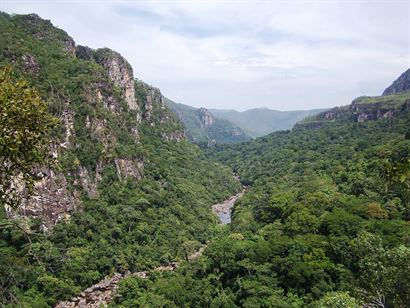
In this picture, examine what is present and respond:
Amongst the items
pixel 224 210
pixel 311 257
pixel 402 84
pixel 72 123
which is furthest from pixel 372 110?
pixel 311 257

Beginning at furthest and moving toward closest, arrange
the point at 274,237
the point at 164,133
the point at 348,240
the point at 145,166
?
1. the point at 164,133
2. the point at 145,166
3. the point at 274,237
4. the point at 348,240

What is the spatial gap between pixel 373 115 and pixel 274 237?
105 metres

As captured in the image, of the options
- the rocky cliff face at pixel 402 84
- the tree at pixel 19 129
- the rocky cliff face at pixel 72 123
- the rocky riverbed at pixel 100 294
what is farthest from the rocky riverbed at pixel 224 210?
the rocky cliff face at pixel 402 84

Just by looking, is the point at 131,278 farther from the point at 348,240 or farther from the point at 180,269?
the point at 348,240

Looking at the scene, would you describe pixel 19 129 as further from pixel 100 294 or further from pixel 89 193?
pixel 89 193

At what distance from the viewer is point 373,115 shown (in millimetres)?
137375

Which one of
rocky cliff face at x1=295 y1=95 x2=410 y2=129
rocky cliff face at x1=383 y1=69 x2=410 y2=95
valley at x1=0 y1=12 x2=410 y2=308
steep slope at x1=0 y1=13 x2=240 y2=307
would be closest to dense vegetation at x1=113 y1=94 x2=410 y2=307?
valley at x1=0 y1=12 x2=410 y2=308

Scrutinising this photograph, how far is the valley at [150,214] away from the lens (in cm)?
1778

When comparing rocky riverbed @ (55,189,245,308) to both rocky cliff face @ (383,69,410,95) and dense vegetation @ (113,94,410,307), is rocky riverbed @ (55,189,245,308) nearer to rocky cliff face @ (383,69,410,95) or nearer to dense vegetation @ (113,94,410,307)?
dense vegetation @ (113,94,410,307)

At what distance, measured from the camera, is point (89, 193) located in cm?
6231

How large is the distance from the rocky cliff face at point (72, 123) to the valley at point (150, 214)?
0.88 ft

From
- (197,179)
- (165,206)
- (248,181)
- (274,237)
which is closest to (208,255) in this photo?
(274,237)

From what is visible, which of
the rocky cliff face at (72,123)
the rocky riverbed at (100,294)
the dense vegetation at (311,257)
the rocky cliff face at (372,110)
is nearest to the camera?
the dense vegetation at (311,257)

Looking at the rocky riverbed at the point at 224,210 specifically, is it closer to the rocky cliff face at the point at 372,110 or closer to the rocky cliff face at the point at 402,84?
the rocky cliff face at the point at 372,110
